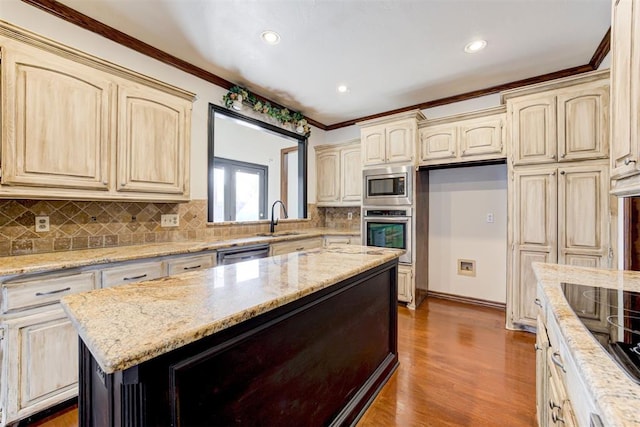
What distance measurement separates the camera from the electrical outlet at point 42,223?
2.11 metres

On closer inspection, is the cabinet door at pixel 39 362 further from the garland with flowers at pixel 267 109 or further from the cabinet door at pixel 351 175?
the cabinet door at pixel 351 175

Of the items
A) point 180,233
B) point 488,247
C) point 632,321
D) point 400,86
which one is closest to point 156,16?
point 180,233

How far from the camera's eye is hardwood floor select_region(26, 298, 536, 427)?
1.75 meters

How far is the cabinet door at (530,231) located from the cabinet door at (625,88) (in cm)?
157

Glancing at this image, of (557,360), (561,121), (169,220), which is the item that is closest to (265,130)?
(169,220)

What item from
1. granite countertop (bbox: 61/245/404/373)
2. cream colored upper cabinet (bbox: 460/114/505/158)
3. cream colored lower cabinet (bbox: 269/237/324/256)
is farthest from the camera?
cream colored lower cabinet (bbox: 269/237/324/256)

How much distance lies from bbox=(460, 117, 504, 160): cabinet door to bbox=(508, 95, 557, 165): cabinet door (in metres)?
0.24

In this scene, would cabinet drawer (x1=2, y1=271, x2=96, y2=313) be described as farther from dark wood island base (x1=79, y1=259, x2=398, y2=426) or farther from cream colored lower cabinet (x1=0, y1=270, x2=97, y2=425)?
dark wood island base (x1=79, y1=259, x2=398, y2=426)

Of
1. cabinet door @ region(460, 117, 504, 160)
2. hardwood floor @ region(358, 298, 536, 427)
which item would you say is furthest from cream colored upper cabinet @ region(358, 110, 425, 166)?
hardwood floor @ region(358, 298, 536, 427)

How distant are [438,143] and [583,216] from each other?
164cm

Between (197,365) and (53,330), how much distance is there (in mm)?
1581

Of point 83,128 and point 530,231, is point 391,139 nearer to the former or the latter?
point 530,231

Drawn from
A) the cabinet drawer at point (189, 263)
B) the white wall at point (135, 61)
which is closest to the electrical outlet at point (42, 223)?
the cabinet drawer at point (189, 263)

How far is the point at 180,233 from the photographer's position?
3.01m
